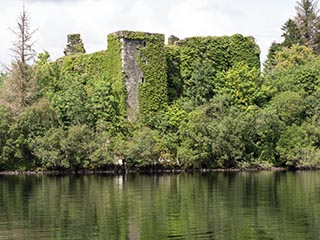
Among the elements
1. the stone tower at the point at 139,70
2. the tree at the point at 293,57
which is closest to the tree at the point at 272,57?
the tree at the point at 293,57

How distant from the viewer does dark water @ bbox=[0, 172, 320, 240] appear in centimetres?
2956

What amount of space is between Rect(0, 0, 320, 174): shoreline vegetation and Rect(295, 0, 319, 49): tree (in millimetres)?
18880

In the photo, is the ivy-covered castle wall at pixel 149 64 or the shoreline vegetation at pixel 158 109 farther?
the ivy-covered castle wall at pixel 149 64

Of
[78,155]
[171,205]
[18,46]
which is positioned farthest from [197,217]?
[18,46]

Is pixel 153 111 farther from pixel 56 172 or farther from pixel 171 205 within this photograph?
pixel 171 205

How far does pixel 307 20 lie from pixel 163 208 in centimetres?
6208

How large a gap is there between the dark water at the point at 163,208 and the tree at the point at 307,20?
4221cm

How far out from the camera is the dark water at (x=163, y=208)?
2956 centimetres

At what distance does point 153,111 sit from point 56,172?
10.5 meters

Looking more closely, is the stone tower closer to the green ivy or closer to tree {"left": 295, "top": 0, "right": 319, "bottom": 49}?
the green ivy

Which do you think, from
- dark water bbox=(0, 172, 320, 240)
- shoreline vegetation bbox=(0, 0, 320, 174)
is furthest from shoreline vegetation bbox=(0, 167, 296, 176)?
dark water bbox=(0, 172, 320, 240)

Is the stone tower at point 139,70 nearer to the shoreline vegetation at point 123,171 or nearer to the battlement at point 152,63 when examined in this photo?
the battlement at point 152,63

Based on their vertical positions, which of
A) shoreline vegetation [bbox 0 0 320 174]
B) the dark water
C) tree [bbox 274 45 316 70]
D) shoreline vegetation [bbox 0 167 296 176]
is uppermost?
tree [bbox 274 45 316 70]

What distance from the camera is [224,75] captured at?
238ft
